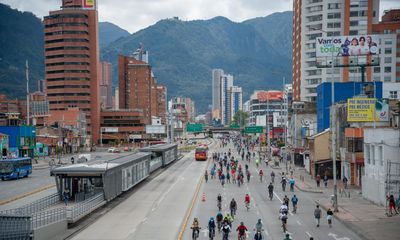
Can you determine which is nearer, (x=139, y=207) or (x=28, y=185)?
(x=139, y=207)

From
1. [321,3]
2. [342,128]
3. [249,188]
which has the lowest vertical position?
[249,188]

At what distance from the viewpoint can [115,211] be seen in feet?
117

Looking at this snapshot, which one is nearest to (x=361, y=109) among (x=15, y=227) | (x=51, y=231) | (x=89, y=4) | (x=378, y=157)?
(x=378, y=157)

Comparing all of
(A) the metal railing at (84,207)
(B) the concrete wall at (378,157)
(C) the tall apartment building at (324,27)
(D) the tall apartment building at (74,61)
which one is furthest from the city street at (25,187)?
(D) the tall apartment building at (74,61)

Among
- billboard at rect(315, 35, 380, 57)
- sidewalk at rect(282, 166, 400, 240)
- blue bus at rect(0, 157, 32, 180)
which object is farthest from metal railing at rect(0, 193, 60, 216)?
billboard at rect(315, 35, 380, 57)

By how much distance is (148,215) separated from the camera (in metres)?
34.2

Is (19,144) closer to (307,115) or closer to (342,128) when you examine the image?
(307,115)

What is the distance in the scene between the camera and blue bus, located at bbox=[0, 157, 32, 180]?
6175cm

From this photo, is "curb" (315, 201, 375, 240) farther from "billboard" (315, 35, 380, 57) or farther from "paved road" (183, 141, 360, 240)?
"billboard" (315, 35, 380, 57)

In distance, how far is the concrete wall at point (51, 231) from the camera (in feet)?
79.5

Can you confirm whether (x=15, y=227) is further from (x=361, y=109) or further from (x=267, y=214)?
(x=361, y=109)

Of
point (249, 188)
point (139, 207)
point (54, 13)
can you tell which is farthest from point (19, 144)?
point (54, 13)

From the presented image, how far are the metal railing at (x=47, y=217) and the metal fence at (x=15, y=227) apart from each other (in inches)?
15.7

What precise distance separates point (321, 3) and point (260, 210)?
280 feet
